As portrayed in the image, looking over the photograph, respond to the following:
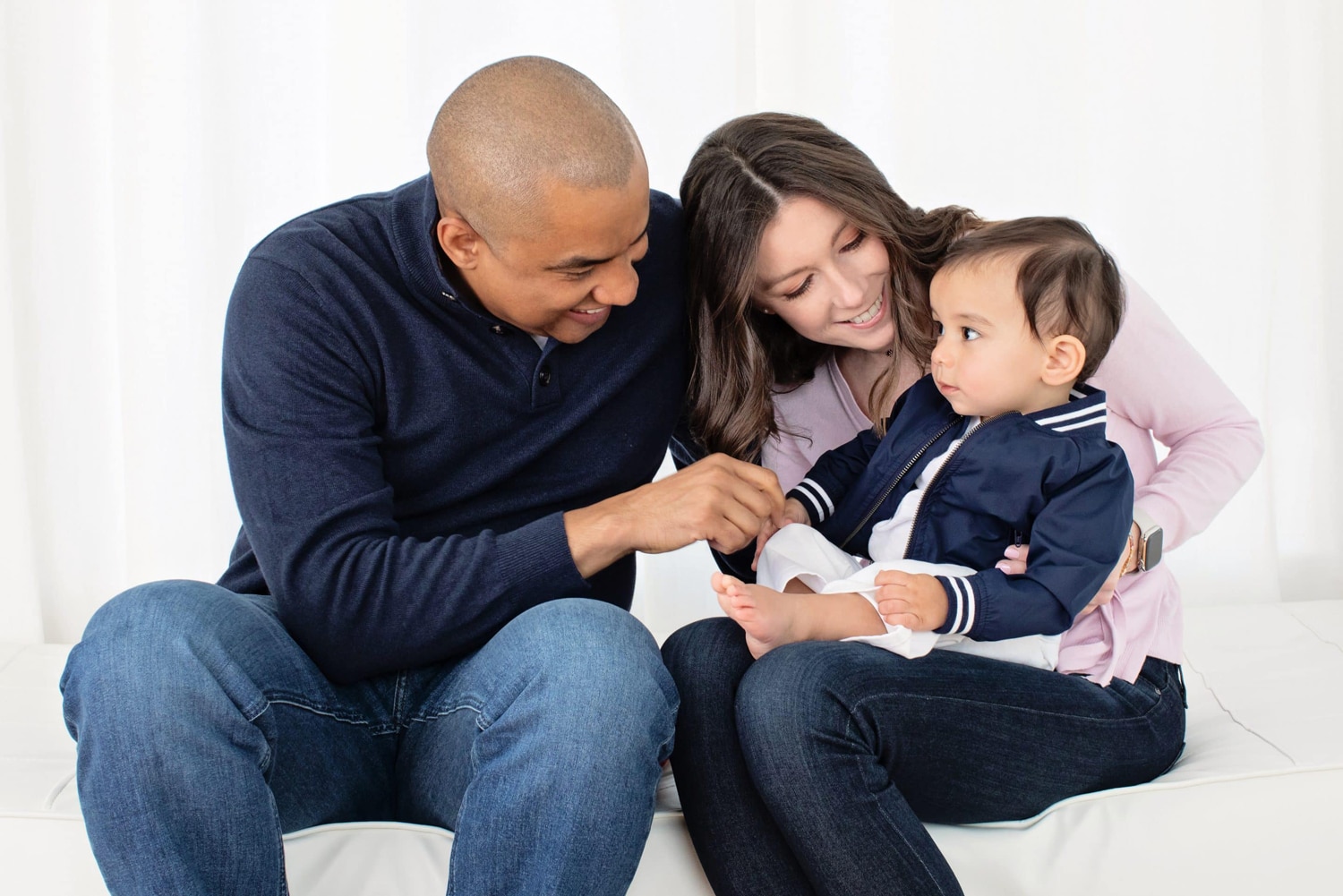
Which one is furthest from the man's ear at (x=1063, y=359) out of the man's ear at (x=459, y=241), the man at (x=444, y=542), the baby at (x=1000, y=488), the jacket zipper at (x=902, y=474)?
the man's ear at (x=459, y=241)

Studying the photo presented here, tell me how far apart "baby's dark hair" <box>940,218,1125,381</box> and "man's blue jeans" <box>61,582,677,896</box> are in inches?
23.6

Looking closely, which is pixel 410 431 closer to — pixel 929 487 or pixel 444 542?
pixel 444 542

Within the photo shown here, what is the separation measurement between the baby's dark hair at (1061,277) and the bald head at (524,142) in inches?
18.0

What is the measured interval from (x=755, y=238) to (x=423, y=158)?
1.15 meters

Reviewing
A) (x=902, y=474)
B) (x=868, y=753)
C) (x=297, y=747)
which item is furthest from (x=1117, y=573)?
(x=297, y=747)

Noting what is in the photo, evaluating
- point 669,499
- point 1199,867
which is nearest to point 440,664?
point 669,499

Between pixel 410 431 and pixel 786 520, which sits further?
pixel 786 520

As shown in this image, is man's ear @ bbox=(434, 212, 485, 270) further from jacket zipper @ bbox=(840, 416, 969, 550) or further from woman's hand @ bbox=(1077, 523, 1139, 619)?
woman's hand @ bbox=(1077, 523, 1139, 619)

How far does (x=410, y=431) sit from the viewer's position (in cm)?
155

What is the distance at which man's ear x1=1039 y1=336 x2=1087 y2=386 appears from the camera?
1437mm

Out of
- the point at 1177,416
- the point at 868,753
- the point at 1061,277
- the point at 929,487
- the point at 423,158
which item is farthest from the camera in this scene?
the point at 423,158

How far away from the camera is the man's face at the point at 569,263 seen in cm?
143

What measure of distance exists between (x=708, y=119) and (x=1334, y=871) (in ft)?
5.86

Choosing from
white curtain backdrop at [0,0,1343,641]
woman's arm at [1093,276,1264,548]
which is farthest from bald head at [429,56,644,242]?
white curtain backdrop at [0,0,1343,641]
